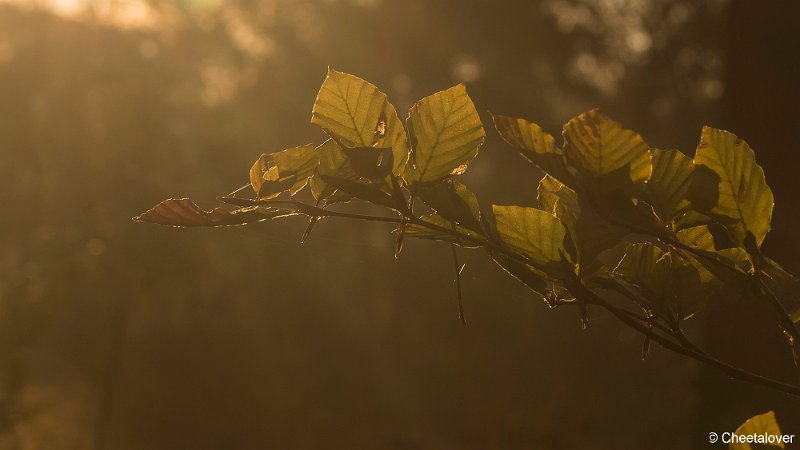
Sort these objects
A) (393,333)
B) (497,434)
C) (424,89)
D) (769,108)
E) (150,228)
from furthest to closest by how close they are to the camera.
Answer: (393,333)
(424,89)
(497,434)
(150,228)
(769,108)

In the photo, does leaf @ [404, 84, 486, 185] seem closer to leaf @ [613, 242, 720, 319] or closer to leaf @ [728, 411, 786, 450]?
leaf @ [613, 242, 720, 319]

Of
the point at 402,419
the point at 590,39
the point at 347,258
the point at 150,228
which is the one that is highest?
the point at 590,39

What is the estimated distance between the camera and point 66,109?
10688 millimetres

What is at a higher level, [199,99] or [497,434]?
[199,99]

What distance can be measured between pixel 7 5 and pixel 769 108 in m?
12.7

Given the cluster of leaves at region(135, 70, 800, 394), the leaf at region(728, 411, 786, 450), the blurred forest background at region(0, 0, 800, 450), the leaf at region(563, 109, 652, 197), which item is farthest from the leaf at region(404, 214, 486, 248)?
the blurred forest background at region(0, 0, 800, 450)

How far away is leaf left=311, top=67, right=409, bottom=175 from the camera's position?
2.05ft

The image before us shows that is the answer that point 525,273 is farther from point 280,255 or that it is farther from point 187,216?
point 280,255

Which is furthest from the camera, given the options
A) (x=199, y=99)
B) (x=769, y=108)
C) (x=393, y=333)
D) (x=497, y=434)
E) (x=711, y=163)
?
(x=393, y=333)

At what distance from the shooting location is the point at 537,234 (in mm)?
628

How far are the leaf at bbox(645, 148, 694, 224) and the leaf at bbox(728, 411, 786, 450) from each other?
0.20 meters

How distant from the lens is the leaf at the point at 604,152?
0.54m

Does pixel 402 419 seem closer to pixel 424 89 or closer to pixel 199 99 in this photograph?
pixel 424 89

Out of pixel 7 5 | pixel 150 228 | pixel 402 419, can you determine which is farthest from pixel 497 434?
pixel 7 5
